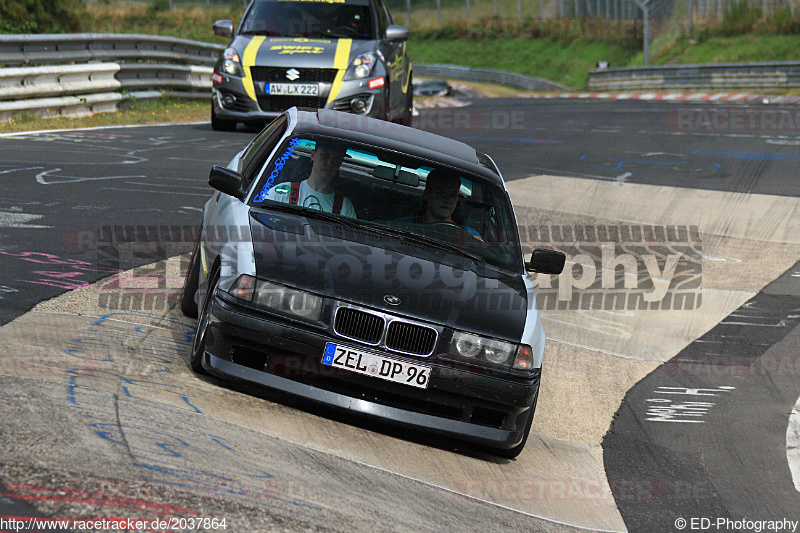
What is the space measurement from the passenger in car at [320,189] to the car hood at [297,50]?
8108 mm

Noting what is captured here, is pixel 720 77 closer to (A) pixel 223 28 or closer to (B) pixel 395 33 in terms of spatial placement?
(B) pixel 395 33

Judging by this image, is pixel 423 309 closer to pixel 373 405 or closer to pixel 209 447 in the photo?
pixel 373 405

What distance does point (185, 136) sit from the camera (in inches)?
608

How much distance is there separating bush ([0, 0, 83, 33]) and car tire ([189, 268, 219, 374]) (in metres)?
23.3

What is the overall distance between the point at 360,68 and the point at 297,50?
0.94 meters

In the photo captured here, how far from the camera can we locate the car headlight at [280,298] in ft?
15.8

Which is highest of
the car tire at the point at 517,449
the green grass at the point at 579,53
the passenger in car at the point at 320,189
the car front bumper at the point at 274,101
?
the passenger in car at the point at 320,189

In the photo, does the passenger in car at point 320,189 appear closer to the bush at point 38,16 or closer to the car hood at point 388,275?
the car hood at point 388,275

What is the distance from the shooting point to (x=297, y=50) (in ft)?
45.9

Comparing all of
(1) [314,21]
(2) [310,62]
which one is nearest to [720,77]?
(1) [314,21]

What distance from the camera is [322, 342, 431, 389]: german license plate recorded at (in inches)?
189

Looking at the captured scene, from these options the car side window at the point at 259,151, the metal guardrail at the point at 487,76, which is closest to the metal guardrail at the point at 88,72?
the car side window at the point at 259,151

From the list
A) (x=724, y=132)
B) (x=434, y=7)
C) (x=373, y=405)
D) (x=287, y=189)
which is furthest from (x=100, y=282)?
(x=434, y=7)

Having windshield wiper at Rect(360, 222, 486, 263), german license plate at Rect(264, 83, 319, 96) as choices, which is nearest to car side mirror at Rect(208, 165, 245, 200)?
windshield wiper at Rect(360, 222, 486, 263)
